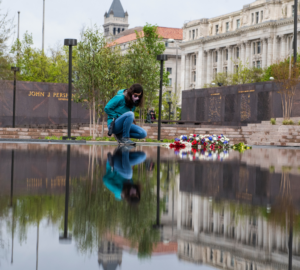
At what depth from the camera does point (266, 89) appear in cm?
2967

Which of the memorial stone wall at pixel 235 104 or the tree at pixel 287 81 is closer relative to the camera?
the tree at pixel 287 81

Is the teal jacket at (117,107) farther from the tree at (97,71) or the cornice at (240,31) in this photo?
the cornice at (240,31)

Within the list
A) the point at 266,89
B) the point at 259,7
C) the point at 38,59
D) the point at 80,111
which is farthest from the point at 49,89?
the point at 259,7

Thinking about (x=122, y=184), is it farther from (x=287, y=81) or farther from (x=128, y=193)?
(x=287, y=81)

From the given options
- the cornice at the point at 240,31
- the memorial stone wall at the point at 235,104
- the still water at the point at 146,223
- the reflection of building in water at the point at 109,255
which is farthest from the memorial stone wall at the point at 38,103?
the cornice at the point at 240,31

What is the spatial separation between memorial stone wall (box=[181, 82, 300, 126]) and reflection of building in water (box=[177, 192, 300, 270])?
2503cm

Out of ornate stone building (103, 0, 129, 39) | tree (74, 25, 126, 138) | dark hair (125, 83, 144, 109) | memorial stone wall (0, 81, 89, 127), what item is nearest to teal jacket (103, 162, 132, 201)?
dark hair (125, 83, 144, 109)

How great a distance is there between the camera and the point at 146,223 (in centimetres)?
341

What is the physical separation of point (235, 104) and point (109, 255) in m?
30.9

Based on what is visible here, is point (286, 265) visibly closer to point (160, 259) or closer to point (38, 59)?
point (160, 259)

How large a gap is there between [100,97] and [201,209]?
836 inches

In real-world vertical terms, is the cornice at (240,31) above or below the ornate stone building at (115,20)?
below

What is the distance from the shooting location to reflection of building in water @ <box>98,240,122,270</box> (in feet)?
7.90

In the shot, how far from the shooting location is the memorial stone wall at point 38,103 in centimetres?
3253
